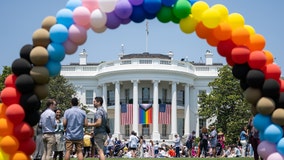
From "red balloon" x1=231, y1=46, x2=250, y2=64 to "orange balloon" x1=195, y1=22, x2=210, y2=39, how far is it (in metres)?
0.77

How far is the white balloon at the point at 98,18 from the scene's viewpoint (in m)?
11.3

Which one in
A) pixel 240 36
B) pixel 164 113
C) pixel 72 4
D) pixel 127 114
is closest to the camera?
pixel 240 36

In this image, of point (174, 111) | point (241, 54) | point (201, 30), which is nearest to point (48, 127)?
point (201, 30)

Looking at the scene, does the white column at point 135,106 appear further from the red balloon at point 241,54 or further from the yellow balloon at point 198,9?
the red balloon at point 241,54

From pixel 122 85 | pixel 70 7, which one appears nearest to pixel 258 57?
pixel 70 7

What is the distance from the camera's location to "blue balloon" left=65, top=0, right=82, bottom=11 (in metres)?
11.7

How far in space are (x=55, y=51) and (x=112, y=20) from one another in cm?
143

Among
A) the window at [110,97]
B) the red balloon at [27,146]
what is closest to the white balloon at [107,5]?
the red balloon at [27,146]

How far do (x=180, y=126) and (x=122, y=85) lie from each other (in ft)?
28.1

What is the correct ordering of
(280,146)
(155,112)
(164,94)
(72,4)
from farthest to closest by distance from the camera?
1. (164,94)
2. (155,112)
3. (72,4)
4. (280,146)

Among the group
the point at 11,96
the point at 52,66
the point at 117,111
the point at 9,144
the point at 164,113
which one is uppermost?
the point at 52,66

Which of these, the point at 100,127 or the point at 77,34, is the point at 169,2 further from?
the point at 100,127

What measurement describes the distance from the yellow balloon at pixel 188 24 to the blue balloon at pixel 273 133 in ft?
8.81

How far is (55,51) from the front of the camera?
37.0 feet
